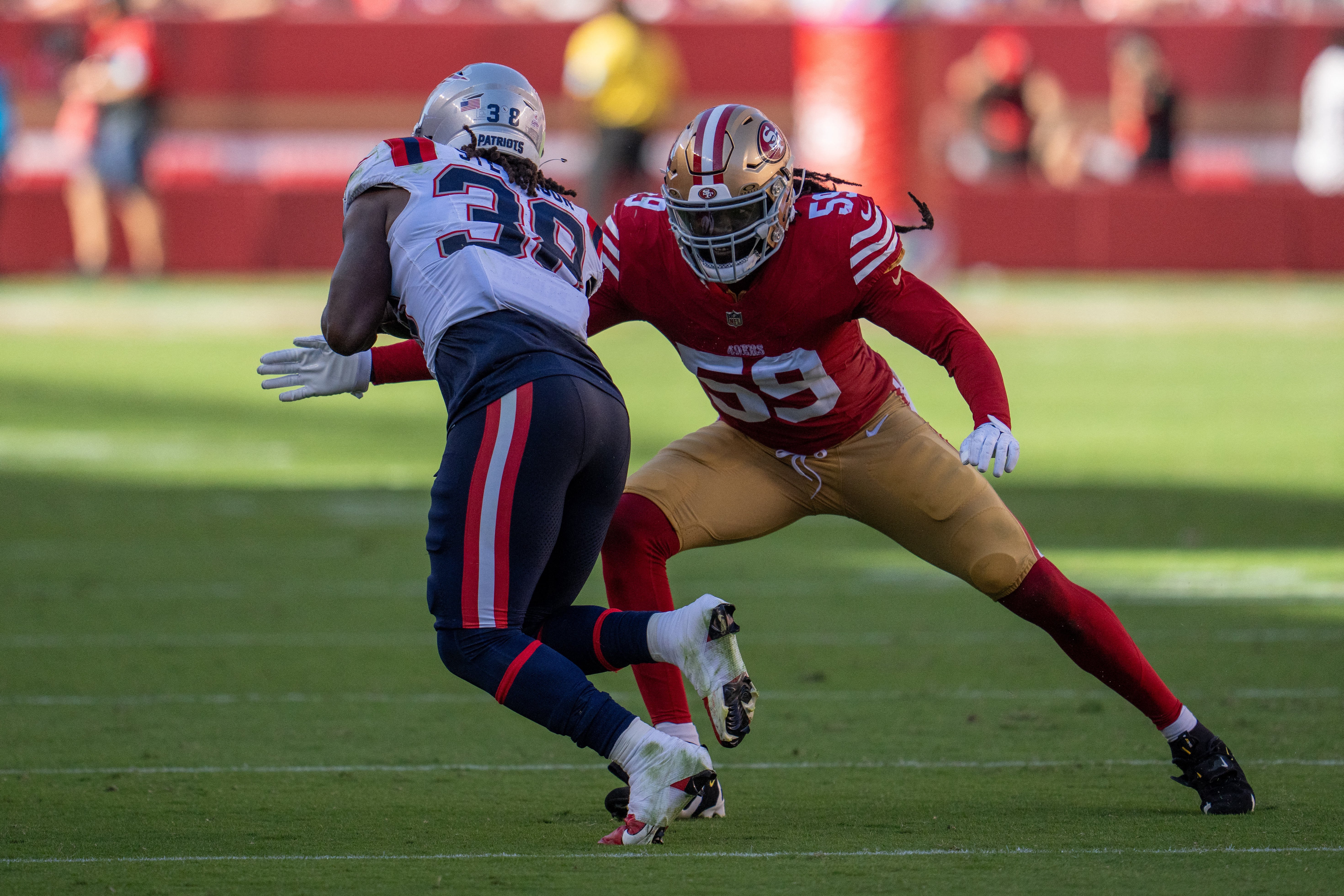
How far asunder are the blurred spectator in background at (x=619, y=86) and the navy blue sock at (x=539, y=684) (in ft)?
47.2

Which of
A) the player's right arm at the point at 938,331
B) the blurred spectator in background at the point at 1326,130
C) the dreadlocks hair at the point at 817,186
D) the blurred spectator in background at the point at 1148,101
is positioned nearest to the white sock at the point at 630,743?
the player's right arm at the point at 938,331

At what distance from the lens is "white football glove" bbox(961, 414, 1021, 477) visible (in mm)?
4301

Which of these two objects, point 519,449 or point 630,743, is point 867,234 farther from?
point 630,743

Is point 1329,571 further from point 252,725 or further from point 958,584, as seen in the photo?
point 252,725

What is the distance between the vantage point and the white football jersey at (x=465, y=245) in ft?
13.9

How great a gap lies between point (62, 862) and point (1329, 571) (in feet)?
18.2

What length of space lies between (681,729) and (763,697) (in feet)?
4.69

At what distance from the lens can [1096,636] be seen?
15.2 feet

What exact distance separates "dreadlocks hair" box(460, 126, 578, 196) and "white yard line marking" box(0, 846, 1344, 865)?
5.15 ft

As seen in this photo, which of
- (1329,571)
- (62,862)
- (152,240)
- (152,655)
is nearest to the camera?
(62,862)

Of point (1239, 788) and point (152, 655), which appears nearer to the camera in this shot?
point (1239, 788)

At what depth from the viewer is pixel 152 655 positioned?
6660 mm

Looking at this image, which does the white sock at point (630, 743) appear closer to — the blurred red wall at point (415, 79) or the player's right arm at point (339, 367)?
the player's right arm at point (339, 367)

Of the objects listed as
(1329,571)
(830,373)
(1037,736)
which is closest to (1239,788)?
(1037,736)
